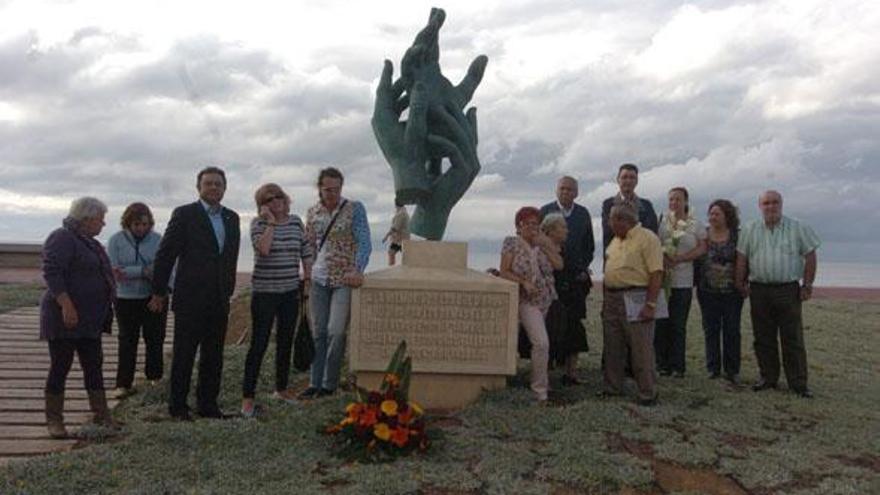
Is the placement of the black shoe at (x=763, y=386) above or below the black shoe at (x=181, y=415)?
above

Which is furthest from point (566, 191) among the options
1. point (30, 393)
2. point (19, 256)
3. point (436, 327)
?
point (19, 256)

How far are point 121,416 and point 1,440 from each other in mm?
923

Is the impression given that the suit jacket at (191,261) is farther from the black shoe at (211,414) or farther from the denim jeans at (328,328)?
the denim jeans at (328,328)

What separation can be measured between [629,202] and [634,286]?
109cm

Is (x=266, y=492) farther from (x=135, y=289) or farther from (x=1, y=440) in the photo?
(x=135, y=289)

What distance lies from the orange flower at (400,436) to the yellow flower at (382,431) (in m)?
0.04

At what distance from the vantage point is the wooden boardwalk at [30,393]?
221 inches

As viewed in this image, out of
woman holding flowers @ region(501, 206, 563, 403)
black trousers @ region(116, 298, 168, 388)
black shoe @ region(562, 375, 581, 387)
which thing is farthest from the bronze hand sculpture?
black trousers @ region(116, 298, 168, 388)

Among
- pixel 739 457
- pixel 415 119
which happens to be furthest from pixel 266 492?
pixel 415 119

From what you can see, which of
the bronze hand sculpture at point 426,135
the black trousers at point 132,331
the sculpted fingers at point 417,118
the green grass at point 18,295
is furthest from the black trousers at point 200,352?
the green grass at point 18,295

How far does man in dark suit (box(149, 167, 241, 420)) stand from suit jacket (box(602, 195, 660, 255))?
11.1 ft

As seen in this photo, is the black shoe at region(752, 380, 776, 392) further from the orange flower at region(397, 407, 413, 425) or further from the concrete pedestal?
the orange flower at region(397, 407, 413, 425)

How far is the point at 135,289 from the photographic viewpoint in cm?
718

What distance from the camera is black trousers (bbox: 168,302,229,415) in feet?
19.6
